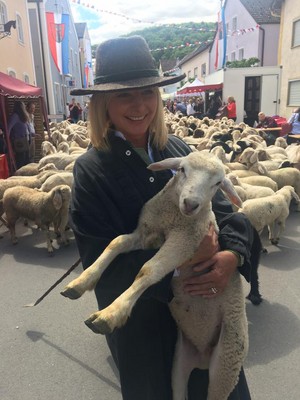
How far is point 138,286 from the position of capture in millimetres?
1451

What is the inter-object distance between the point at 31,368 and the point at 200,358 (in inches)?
63.1

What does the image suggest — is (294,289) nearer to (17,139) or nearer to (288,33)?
(17,139)

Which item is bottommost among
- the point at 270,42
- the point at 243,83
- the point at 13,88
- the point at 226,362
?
the point at 226,362

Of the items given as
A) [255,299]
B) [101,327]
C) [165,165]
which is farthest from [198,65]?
[101,327]

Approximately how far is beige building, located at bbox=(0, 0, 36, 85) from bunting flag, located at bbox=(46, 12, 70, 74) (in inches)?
163

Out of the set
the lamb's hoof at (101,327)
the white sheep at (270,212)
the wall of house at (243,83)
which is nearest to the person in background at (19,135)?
the white sheep at (270,212)

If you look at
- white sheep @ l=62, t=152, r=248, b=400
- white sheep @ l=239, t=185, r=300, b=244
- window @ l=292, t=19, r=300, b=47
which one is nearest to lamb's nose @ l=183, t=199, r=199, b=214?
white sheep @ l=62, t=152, r=248, b=400

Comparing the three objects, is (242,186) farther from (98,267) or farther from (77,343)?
(98,267)

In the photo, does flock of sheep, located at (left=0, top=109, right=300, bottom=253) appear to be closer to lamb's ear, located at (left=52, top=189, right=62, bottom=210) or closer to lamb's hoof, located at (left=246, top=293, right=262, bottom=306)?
lamb's ear, located at (left=52, top=189, right=62, bottom=210)

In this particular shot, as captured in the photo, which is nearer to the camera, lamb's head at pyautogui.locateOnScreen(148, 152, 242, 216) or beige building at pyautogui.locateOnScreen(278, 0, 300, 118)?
lamb's head at pyautogui.locateOnScreen(148, 152, 242, 216)

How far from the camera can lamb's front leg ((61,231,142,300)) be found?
1.47 metres

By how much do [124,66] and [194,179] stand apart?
23.8 inches

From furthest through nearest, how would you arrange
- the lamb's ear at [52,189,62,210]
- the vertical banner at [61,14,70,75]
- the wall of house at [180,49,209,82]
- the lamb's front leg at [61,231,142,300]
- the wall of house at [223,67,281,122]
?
1. the wall of house at [180,49,209,82]
2. the vertical banner at [61,14,70,75]
3. the wall of house at [223,67,281,122]
4. the lamb's ear at [52,189,62,210]
5. the lamb's front leg at [61,231,142,300]

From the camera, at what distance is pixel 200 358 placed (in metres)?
1.90
